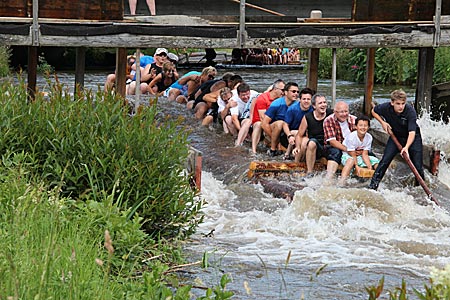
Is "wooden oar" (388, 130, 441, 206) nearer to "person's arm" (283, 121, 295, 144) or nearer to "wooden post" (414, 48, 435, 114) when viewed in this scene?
"person's arm" (283, 121, 295, 144)

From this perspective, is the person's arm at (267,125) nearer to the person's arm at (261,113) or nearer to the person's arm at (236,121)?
the person's arm at (261,113)

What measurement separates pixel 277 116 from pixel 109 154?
254 inches

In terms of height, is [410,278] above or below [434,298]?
below

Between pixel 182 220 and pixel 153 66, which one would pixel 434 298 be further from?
pixel 153 66

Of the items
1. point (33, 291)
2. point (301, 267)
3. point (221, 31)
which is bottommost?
point (301, 267)

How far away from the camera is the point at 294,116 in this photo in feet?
Result: 43.5

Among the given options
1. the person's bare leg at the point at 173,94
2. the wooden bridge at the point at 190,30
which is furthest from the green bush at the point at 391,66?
the wooden bridge at the point at 190,30

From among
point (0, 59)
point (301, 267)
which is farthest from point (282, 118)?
point (0, 59)

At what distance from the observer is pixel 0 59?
22.9 m

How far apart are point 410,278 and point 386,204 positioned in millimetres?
2869

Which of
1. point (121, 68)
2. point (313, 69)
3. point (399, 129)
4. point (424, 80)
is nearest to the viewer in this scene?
point (399, 129)

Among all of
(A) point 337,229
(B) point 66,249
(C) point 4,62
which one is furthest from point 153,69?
(B) point 66,249

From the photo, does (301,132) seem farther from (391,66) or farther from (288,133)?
(391,66)

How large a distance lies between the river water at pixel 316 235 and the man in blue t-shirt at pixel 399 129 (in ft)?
1.04
